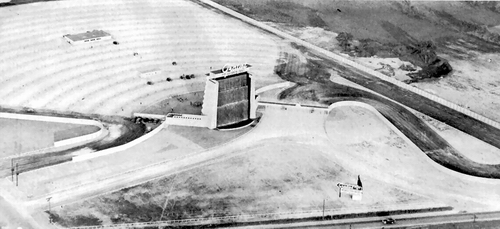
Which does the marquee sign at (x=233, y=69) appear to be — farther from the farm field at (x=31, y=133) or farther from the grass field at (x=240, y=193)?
the farm field at (x=31, y=133)

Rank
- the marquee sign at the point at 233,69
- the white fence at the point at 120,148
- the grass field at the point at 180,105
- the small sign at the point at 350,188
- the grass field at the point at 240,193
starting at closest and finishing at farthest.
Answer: the grass field at the point at 240,193, the small sign at the point at 350,188, the white fence at the point at 120,148, the marquee sign at the point at 233,69, the grass field at the point at 180,105

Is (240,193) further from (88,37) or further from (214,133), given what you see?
(88,37)

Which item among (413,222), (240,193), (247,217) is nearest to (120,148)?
(240,193)

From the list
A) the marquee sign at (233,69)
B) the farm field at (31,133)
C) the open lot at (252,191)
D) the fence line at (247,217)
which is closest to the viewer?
the fence line at (247,217)

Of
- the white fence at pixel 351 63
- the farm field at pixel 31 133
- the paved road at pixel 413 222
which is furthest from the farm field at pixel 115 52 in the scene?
the paved road at pixel 413 222

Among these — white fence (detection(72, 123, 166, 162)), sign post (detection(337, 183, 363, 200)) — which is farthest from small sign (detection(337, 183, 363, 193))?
white fence (detection(72, 123, 166, 162))

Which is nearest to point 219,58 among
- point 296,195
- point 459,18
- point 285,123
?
point 285,123

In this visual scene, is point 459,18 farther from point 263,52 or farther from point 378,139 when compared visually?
point 378,139
